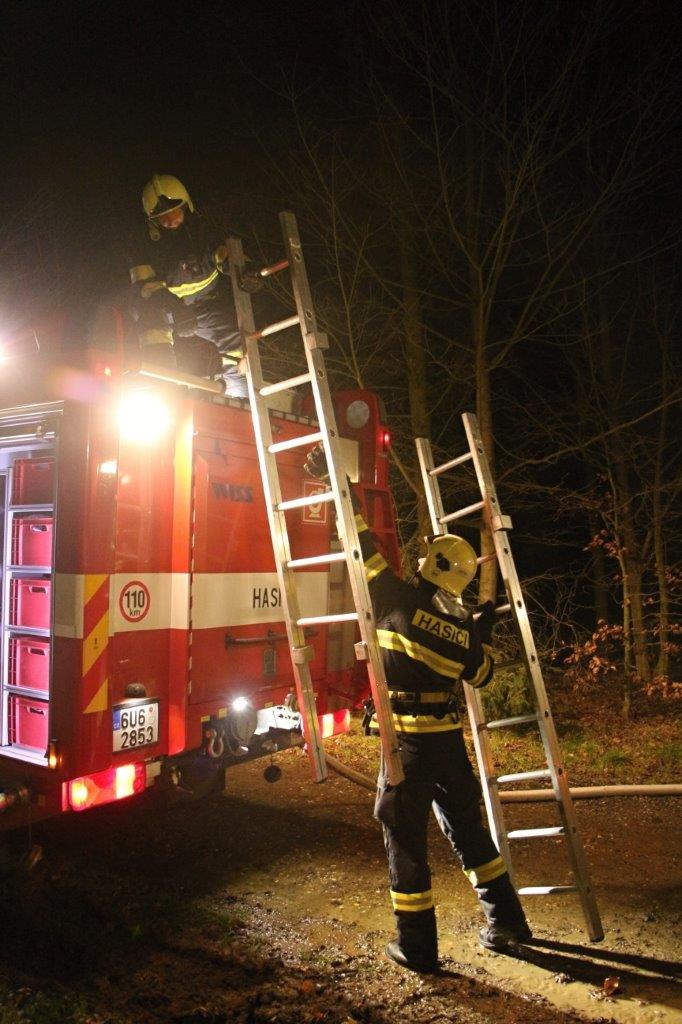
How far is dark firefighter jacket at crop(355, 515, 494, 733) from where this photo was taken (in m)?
3.59

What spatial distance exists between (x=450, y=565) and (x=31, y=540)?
2263 millimetres

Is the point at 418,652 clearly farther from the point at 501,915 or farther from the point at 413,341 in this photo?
the point at 413,341

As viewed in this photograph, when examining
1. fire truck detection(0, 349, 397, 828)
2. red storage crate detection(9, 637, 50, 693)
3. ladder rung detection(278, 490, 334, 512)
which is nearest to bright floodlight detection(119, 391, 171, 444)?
fire truck detection(0, 349, 397, 828)

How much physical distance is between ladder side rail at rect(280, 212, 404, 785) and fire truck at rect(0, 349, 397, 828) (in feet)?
3.17

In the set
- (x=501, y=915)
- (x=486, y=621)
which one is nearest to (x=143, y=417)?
(x=486, y=621)

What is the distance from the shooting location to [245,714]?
4.46 m

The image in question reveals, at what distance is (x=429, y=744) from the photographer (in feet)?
11.8

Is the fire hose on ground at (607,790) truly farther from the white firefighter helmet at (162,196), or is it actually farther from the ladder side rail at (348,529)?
the white firefighter helmet at (162,196)

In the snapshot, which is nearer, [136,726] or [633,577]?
[136,726]

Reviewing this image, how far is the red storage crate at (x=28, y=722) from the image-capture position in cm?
413

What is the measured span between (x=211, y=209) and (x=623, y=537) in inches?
269

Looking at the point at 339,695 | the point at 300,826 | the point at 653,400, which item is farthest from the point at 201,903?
the point at 653,400

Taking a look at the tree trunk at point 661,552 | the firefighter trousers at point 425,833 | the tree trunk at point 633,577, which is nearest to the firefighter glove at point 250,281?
the firefighter trousers at point 425,833

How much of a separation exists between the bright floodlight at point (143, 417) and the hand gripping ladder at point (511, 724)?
4.90 ft
